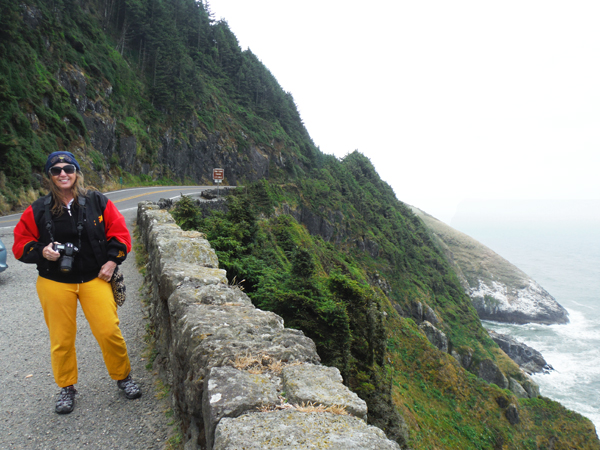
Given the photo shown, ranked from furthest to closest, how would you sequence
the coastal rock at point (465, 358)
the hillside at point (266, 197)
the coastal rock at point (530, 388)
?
the coastal rock at point (465, 358) → the coastal rock at point (530, 388) → the hillside at point (266, 197)

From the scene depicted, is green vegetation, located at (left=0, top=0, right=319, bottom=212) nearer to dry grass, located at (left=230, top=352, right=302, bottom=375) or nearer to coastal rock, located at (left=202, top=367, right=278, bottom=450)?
dry grass, located at (left=230, top=352, right=302, bottom=375)

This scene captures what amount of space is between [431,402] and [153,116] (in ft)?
121

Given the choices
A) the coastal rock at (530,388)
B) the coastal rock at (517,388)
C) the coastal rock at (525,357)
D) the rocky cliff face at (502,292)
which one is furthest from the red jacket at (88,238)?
the rocky cliff face at (502,292)

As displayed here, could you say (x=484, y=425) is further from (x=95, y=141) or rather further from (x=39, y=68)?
(x=39, y=68)

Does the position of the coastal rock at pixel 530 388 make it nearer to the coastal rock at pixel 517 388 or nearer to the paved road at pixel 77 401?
the coastal rock at pixel 517 388

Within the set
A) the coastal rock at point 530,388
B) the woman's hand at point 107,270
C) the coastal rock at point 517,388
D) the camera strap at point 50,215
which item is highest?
the camera strap at point 50,215

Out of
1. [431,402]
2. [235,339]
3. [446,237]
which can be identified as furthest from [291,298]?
[446,237]

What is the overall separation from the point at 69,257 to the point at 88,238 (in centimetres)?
23

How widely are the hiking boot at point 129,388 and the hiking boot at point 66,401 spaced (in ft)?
1.29

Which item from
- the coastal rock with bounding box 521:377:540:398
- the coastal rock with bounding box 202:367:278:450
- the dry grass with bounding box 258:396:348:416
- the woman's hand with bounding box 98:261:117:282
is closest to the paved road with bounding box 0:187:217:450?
the coastal rock with bounding box 202:367:278:450

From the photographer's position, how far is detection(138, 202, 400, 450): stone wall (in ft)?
5.92

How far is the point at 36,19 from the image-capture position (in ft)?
83.1

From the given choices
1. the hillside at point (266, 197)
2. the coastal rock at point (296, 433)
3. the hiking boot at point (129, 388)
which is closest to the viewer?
the coastal rock at point (296, 433)

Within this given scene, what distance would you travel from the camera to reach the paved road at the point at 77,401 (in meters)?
2.78
